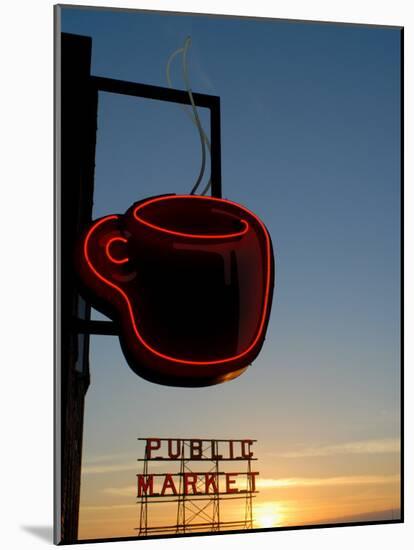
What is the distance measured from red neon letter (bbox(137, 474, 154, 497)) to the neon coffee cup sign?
2.75ft

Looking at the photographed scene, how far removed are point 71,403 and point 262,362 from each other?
2019mm

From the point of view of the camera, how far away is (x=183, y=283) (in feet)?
38.4

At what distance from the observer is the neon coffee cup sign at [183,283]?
1152cm

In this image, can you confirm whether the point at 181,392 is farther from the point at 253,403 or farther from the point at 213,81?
the point at 213,81

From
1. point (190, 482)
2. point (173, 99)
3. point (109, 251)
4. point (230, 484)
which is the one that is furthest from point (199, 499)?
point (173, 99)

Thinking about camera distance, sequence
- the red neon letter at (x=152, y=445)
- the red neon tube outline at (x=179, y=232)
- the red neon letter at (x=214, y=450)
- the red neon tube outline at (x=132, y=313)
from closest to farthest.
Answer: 1. the red neon tube outline at (x=132, y=313)
2. the red neon tube outline at (x=179, y=232)
3. the red neon letter at (x=152, y=445)
4. the red neon letter at (x=214, y=450)

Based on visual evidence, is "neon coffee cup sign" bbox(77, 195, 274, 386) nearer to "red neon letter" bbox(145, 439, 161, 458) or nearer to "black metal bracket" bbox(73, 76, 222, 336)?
"black metal bracket" bbox(73, 76, 222, 336)

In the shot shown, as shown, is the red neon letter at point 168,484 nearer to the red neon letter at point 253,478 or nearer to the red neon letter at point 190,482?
the red neon letter at point 190,482

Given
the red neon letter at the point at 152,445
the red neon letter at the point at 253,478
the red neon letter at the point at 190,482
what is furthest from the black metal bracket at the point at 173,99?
the red neon letter at the point at 253,478

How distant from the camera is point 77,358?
12.5 metres

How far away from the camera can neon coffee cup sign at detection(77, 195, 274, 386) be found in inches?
454

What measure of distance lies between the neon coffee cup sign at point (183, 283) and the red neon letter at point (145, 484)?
2.75ft

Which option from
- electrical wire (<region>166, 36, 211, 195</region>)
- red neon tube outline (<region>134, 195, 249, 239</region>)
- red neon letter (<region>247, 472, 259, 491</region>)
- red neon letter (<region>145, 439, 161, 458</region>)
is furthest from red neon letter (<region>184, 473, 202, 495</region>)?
electrical wire (<region>166, 36, 211, 195</region>)

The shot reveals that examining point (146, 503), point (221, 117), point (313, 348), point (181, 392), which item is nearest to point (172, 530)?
point (146, 503)
